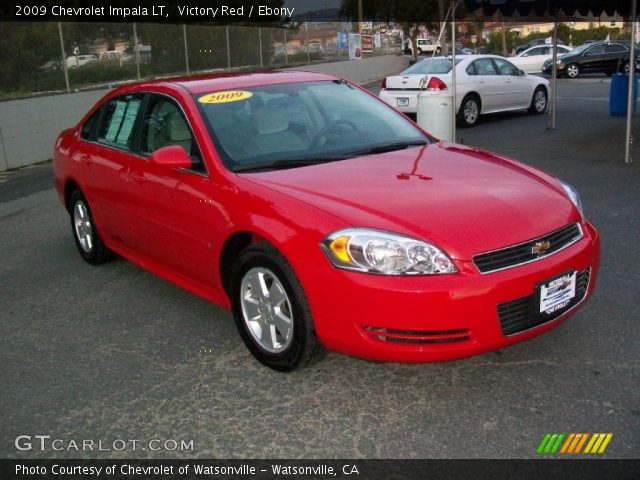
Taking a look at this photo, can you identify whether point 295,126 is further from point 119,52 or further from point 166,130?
point 119,52

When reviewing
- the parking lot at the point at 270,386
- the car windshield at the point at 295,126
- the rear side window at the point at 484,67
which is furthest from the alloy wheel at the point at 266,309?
the rear side window at the point at 484,67

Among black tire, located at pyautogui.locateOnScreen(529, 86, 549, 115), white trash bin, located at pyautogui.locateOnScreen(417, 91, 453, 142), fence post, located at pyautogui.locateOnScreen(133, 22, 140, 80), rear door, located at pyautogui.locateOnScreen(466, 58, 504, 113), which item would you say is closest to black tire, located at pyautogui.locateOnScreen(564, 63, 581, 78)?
black tire, located at pyautogui.locateOnScreen(529, 86, 549, 115)

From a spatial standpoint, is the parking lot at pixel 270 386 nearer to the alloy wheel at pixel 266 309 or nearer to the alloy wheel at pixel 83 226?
the alloy wheel at pixel 266 309

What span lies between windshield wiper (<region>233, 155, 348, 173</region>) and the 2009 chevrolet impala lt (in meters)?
0.01

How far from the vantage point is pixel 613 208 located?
7.10 metres

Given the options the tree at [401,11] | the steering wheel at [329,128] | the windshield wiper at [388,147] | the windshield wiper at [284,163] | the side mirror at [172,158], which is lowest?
the windshield wiper at [284,163]

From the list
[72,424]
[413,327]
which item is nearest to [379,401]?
[413,327]

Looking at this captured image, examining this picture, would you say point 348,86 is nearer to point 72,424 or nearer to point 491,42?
Answer: point 72,424

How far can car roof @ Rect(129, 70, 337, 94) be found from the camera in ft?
15.4

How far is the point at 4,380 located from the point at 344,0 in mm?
64374

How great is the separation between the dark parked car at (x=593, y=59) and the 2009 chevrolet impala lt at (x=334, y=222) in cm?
2690

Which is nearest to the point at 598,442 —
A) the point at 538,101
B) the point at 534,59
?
the point at 538,101

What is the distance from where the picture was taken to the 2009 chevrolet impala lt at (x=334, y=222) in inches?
128

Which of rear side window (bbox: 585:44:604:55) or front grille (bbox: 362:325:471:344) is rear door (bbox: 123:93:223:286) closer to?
front grille (bbox: 362:325:471:344)
